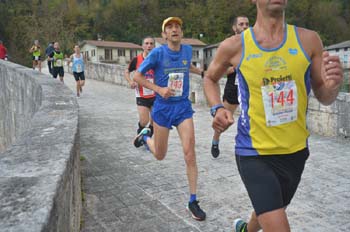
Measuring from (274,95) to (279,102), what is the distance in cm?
6

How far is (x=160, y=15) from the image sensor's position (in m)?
100

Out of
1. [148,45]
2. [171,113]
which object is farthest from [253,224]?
[148,45]

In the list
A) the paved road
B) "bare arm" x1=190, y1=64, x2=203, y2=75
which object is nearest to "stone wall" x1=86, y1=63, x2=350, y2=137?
the paved road

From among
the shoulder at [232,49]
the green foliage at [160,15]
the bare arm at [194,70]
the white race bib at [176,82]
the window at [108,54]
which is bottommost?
the white race bib at [176,82]

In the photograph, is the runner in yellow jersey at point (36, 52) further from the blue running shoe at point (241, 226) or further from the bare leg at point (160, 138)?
the blue running shoe at point (241, 226)

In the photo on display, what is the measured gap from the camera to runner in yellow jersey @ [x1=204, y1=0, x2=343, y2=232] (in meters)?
2.49

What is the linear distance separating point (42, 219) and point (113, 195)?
9.87 feet

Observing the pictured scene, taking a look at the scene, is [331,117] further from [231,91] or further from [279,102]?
[279,102]

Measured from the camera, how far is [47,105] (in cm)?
448

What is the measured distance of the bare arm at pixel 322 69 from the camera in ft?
7.87

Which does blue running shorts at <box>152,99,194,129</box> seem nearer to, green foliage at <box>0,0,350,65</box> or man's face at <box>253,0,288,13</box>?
man's face at <box>253,0,288,13</box>

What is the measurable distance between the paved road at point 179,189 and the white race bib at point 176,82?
1201mm

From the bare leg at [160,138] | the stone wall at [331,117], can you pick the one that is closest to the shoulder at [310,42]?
the bare leg at [160,138]

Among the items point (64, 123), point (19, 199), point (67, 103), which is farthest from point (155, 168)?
point (19, 199)
